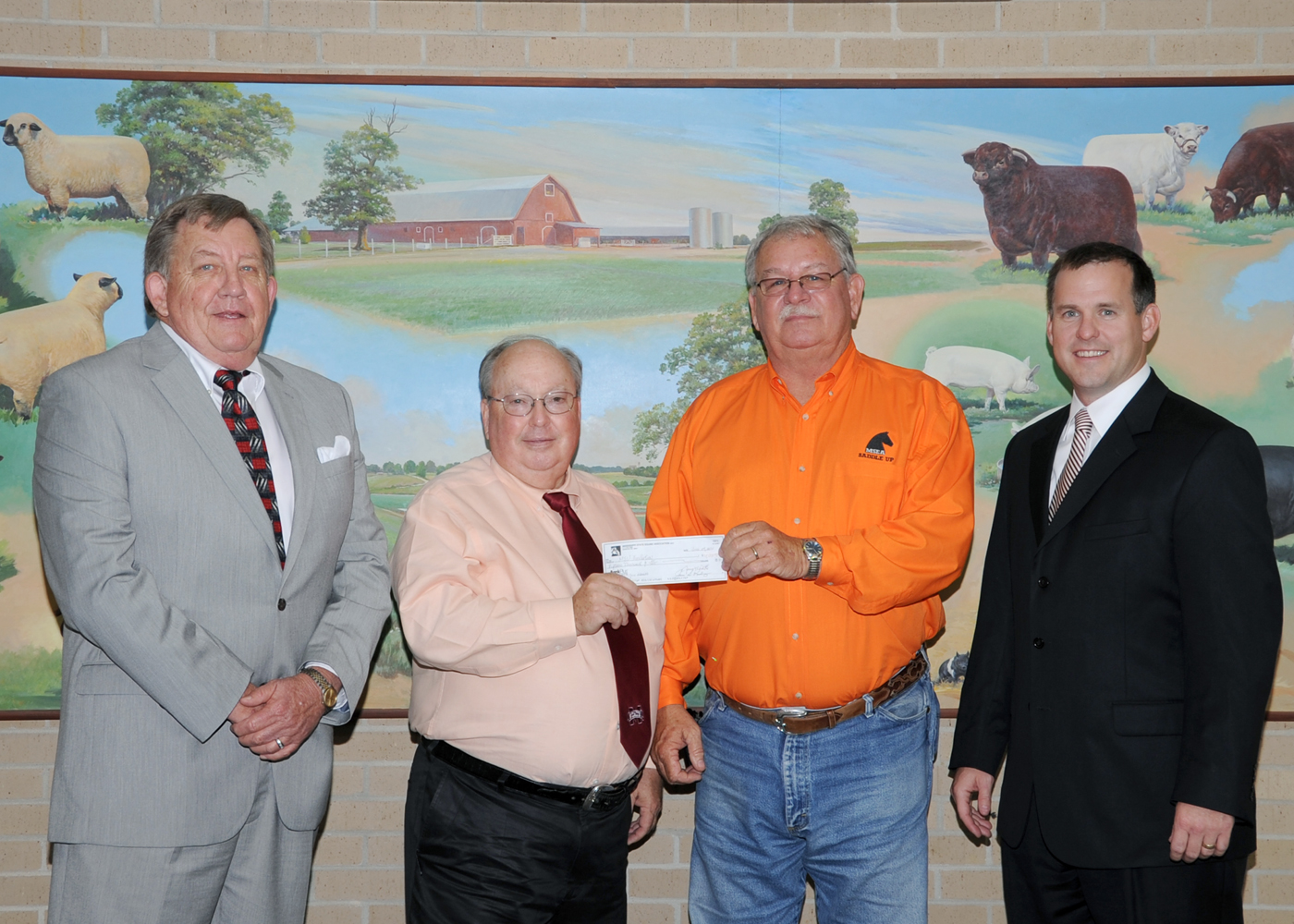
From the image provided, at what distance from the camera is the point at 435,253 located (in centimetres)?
333

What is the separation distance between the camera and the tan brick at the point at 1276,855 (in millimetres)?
3344

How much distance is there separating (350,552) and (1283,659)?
3.22 metres

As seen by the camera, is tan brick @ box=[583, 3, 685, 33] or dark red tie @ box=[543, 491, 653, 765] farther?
tan brick @ box=[583, 3, 685, 33]

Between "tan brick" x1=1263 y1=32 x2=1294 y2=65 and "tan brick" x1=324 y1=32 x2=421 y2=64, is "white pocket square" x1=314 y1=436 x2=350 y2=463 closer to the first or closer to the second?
"tan brick" x1=324 y1=32 x2=421 y2=64

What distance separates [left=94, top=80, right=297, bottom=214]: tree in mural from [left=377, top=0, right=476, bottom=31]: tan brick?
0.49 metres

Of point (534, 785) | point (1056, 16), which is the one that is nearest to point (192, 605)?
point (534, 785)

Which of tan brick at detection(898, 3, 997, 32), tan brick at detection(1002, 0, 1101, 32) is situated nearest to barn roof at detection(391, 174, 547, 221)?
tan brick at detection(898, 3, 997, 32)

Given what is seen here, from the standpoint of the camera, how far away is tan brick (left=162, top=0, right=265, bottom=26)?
129 inches

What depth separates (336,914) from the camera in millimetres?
3398

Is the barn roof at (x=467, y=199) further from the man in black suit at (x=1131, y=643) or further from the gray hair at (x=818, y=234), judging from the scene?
the man in black suit at (x=1131, y=643)

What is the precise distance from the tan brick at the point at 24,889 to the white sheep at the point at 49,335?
5.42ft

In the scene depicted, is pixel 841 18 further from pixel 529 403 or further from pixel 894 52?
pixel 529 403

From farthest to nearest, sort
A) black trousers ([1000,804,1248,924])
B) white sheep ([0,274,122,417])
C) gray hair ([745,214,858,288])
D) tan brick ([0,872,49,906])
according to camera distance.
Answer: tan brick ([0,872,49,906]), white sheep ([0,274,122,417]), gray hair ([745,214,858,288]), black trousers ([1000,804,1248,924])

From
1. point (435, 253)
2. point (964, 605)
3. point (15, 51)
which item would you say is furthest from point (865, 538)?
point (15, 51)
